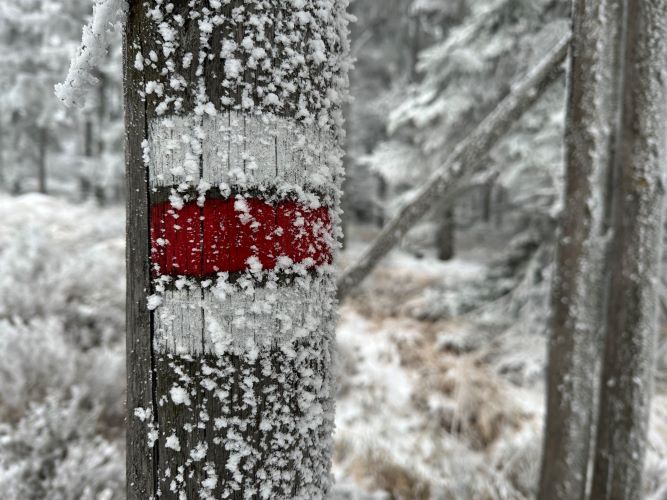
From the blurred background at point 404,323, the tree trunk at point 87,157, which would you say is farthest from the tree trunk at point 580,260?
the tree trunk at point 87,157

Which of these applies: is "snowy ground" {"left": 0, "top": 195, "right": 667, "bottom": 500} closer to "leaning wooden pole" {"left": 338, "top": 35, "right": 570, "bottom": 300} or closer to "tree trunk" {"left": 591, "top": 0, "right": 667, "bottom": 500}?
"tree trunk" {"left": 591, "top": 0, "right": 667, "bottom": 500}

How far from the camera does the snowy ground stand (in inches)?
98.0

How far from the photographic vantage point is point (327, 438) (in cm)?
94

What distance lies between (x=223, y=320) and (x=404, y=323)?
19.7 feet

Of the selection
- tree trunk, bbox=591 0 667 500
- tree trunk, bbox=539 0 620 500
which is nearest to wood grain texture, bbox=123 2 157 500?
tree trunk, bbox=539 0 620 500

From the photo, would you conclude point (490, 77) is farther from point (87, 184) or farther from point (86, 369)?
point (87, 184)

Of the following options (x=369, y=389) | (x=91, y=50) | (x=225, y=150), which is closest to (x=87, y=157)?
(x=369, y=389)

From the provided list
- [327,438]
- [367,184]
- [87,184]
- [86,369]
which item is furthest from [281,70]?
[87,184]

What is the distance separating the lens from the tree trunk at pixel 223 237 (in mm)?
750

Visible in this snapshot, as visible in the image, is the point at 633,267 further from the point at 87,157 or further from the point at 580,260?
the point at 87,157

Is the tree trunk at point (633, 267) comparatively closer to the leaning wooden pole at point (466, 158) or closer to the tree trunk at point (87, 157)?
the leaning wooden pole at point (466, 158)

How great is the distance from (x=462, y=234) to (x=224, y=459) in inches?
730

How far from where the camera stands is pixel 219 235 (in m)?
0.75

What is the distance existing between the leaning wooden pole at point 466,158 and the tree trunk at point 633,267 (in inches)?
13.7
